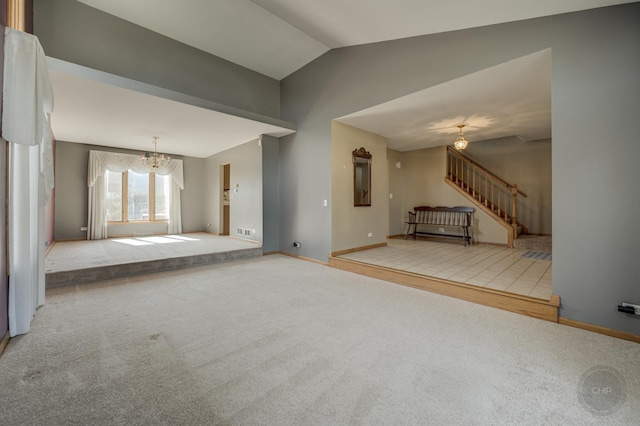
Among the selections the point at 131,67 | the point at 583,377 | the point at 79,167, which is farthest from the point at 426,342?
the point at 79,167

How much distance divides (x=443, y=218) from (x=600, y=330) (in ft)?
14.9

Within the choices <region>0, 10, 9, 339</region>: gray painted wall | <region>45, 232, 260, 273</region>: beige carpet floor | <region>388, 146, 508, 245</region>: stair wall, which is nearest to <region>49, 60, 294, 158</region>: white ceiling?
<region>0, 10, 9, 339</region>: gray painted wall

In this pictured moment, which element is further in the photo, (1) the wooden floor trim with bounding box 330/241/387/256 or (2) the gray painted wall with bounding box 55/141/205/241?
(2) the gray painted wall with bounding box 55/141/205/241

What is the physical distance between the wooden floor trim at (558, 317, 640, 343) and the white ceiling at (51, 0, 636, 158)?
276 centimetres

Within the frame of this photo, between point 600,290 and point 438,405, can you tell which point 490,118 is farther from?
point 438,405

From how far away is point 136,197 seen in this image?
7.86m

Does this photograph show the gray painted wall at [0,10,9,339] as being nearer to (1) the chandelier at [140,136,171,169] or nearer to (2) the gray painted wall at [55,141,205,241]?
(1) the chandelier at [140,136,171,169]

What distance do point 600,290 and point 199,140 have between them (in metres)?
7.46

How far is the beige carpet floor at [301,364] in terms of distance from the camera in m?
1.39

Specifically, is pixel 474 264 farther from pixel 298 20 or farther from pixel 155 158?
pixel 155 158

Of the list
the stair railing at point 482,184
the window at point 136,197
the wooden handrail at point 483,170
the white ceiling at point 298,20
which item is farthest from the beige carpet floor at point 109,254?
the wooden handrail at point 483,170

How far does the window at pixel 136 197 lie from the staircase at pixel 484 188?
884 cm

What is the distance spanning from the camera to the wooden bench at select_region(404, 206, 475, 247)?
248 inches

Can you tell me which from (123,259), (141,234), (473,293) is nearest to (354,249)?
(473,293)
